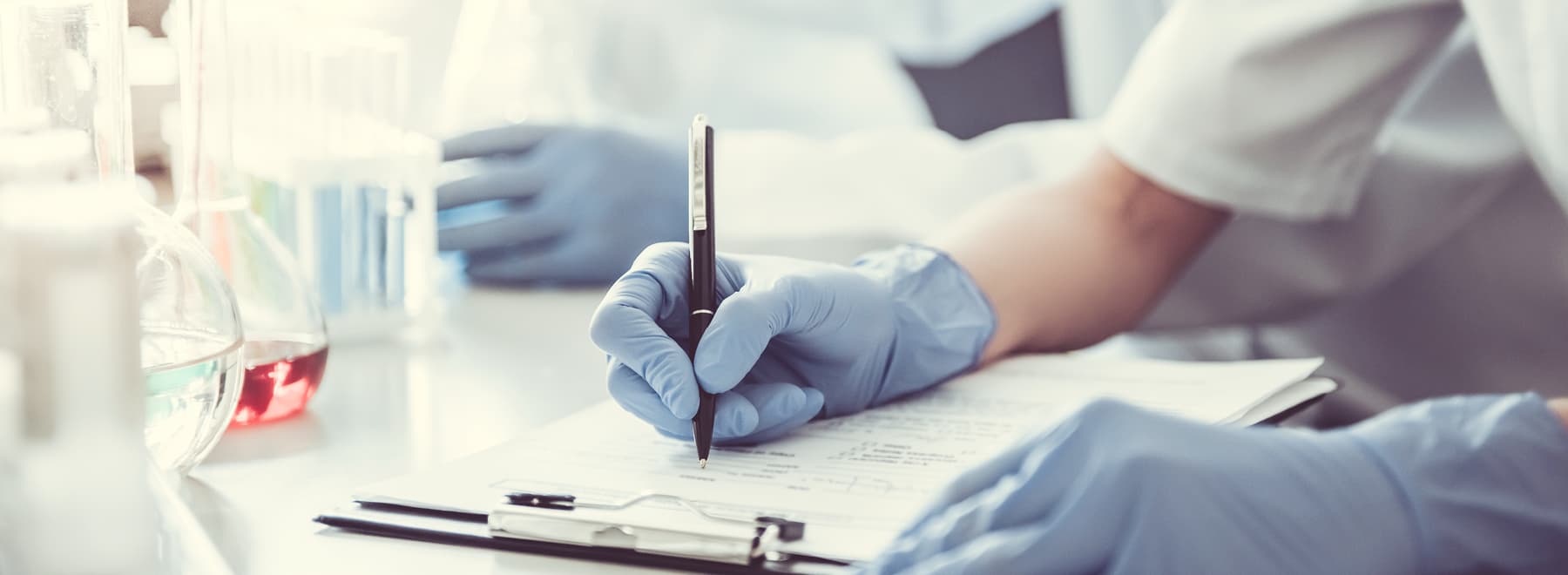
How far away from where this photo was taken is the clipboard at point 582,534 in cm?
46

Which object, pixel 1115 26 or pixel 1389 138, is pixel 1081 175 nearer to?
pixel 1389 138

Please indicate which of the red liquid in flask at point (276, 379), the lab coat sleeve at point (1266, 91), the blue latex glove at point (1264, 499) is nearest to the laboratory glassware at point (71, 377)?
the blue latex glove at point (1264, 499)

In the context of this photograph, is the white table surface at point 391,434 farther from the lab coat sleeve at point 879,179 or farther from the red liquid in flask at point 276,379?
the lab coat sleeve at point 879,179

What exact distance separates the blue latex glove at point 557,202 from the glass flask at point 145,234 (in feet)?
1.86

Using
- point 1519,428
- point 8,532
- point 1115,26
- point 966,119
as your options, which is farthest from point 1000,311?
point 966,119

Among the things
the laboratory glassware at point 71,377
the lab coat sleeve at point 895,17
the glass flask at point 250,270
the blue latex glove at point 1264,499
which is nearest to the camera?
the laboratory glassware at point 71,377

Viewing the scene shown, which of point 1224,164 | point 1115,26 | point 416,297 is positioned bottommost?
point 416,297

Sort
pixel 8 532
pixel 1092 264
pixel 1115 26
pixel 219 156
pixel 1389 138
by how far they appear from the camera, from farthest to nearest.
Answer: pixel 1115 26, pixel 1389 138, pixel 1092 264, pixel 219 156, pixel 8 532

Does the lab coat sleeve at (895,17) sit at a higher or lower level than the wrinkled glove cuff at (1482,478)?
higher

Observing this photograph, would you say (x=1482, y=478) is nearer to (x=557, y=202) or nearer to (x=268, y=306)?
(x=268, y=306)

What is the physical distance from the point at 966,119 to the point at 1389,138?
1059 mm

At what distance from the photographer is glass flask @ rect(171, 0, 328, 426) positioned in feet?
2.19

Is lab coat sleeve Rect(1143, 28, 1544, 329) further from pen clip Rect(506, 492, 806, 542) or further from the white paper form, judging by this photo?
pen clip Rect(506, 492, 806, 542)

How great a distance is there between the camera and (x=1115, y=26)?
1.68 m
